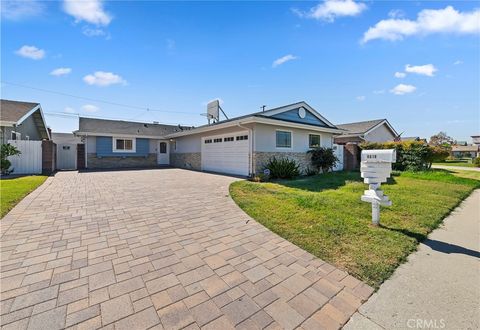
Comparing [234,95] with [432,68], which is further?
[234,95]

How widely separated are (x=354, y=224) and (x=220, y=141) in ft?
35.2

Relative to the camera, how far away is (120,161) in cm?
1817

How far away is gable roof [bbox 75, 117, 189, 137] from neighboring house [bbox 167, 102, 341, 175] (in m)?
5.41

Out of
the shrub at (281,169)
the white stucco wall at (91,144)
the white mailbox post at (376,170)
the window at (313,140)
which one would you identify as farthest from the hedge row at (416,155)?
the white stucco wall at (91,144)

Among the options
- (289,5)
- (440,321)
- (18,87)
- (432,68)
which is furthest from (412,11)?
(18,87)

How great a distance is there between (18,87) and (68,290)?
26684 mm

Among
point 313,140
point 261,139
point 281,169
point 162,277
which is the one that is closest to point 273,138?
point 261,139

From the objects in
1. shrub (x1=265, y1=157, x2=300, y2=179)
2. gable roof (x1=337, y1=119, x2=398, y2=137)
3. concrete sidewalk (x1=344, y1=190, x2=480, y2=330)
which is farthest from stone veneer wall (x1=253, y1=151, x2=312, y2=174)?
gable roof (x1=337, y1=119, x2=398, y2=137)

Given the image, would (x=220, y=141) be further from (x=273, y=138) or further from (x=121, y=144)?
(x=121, y=144)

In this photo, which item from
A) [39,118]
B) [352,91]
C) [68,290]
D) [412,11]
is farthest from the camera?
[39,118]

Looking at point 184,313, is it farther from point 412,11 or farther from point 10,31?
point 10,31

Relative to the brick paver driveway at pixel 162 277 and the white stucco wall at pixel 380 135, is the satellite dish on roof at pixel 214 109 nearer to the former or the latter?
the brick paver driveway at pixel 162 277

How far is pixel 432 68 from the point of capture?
8.51 m

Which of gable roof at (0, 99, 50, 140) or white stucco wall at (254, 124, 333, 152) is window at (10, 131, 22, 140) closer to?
gable roof at (0, 99, 50, 140)
